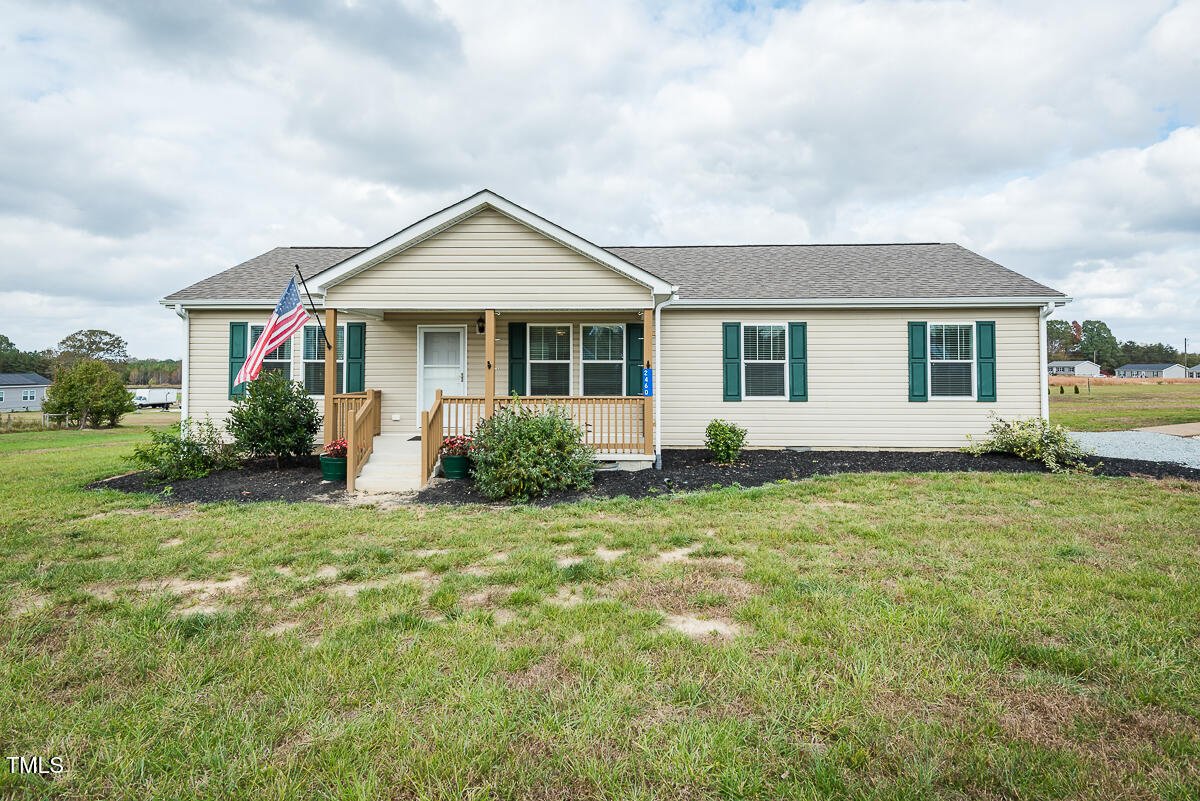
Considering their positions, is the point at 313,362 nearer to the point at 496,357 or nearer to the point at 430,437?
the point at 496,357

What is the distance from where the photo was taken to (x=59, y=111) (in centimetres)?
1263

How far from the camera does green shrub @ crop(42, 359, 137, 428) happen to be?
2297 centimetres

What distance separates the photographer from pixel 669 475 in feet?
27.8

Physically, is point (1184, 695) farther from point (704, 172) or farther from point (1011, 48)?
point (704, 172)

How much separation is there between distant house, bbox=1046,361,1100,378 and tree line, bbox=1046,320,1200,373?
1.76 metres

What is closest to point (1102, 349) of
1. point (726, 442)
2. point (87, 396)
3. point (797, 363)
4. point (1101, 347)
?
point (1101, 347)

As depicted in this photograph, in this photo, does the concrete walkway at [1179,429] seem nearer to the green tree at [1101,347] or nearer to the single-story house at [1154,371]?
the single-story house at [1154,371]

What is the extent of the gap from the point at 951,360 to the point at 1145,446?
5935 mm

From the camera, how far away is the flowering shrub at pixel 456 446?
8.31 meters

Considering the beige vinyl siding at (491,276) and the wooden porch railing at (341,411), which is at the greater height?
the beige vinyl siding at (491,276)

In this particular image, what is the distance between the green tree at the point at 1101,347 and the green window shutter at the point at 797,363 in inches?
4455

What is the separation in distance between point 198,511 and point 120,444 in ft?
47.6

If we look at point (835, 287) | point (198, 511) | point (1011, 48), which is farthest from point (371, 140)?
point (1011, 48)

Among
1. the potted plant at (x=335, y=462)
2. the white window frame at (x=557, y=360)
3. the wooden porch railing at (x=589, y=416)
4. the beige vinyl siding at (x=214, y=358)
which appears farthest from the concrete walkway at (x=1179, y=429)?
the beige vinyl siding at (x=214, y=358)
